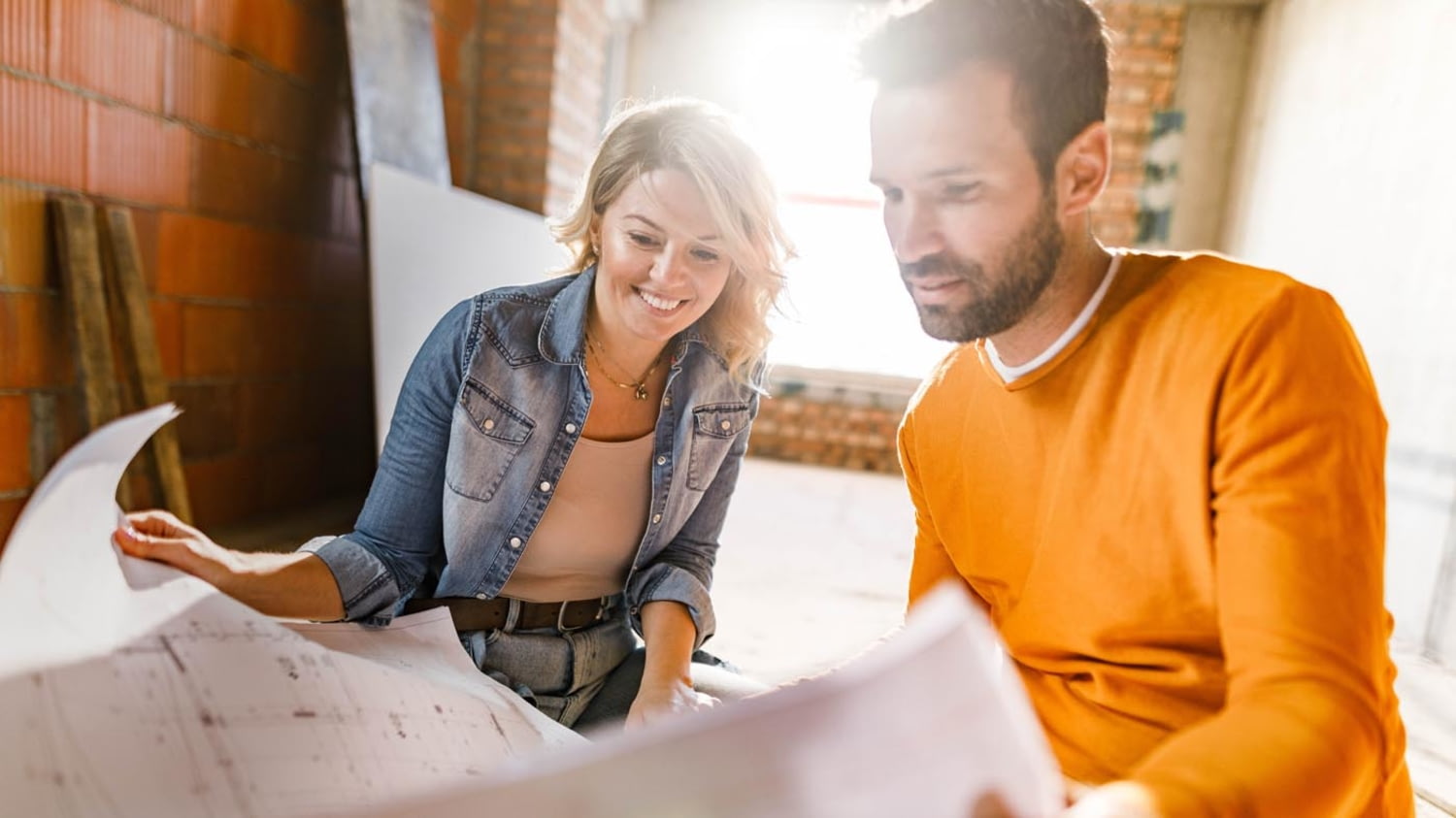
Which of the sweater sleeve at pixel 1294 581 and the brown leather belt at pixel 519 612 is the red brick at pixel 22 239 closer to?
the brown leather belt at pixel 519 612

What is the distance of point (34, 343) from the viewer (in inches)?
78.4

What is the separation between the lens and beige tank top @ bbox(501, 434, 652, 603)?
1065 mm

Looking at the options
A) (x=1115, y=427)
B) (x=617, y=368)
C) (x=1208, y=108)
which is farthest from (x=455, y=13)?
(x=1208, y=108)

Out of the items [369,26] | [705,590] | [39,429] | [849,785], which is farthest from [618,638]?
[369,26]

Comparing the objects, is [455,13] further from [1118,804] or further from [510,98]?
[1118,804]

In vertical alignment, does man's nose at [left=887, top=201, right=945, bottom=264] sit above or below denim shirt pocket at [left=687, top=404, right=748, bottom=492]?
above

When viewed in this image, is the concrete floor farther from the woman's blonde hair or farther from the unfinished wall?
the unfinished wall

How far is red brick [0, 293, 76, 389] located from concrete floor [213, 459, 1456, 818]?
2.18 feet

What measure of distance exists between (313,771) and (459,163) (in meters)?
3.50

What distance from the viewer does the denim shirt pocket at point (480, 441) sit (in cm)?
99

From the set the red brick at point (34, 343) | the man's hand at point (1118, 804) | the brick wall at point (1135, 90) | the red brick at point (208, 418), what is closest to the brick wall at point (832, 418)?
the brick wall at point (1135, 90)

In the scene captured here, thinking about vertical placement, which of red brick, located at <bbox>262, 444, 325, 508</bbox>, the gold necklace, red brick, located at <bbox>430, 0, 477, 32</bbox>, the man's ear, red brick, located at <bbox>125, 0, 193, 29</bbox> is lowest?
red brick, located at <bbox>262, 444, 325, 508</bbox>

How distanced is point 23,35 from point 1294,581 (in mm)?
2316

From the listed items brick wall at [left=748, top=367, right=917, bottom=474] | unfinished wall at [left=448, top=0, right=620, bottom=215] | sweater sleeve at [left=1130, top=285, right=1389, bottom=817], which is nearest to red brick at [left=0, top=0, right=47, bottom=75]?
unfinished wall at [left=448, top=0, right=620, bottom=215]
